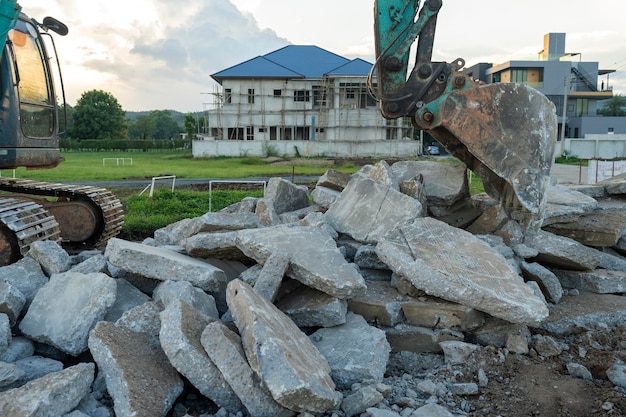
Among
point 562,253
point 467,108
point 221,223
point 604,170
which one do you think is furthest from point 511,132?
point 604,170

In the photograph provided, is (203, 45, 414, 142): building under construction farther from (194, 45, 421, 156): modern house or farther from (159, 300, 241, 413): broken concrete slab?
(159, 300, 241, 413): broken concrete slab

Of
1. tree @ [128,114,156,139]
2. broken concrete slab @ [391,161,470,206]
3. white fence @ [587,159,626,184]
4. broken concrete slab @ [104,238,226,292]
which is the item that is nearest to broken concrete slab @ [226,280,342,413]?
broken concrete slab @ [104,238,226,292]

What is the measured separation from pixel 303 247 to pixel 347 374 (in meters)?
1.24

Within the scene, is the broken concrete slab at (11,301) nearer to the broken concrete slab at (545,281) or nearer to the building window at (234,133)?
the broken concrete slab at (545,281)

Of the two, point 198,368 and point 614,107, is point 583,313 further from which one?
point 614,107

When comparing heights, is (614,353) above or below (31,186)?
below

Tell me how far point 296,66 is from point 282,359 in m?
40.0

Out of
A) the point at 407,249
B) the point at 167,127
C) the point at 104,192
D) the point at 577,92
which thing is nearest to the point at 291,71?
the point at 577,92

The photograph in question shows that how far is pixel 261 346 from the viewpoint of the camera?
3191 mm

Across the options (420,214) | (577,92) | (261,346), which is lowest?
(261,346)

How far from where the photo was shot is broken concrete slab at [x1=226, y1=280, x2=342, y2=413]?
3.04 metres

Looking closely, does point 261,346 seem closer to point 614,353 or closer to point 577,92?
point 614,353

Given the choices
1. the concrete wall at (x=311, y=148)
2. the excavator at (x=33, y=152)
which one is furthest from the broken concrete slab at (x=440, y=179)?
the concrete wall at (x=311, y=148)

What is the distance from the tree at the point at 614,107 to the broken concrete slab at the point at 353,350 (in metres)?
70.6
